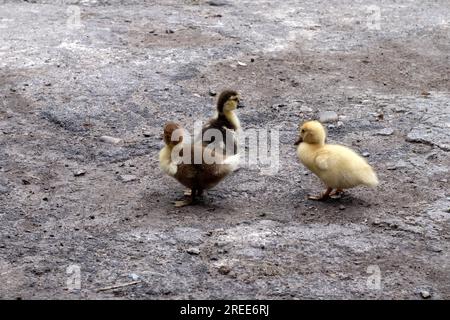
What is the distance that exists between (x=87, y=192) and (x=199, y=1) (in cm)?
511

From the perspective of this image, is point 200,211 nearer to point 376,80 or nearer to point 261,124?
point 261,124

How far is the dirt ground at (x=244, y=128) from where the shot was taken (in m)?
4.46

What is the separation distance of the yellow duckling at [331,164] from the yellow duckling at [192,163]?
53 cm

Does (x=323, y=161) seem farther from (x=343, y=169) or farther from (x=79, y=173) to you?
(x=79, y=173)

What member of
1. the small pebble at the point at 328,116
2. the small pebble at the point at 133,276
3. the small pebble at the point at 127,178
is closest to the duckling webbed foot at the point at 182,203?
the small pebble at the point at 127,178

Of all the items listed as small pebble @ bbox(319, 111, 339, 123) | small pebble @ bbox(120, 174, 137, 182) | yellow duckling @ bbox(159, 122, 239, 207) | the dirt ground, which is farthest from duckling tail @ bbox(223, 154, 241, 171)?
small pebble @ bbox(319, 111, 339, 123)

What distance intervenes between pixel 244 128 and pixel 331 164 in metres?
1.59

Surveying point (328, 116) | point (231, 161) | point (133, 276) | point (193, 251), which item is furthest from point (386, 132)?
point (133, 276)

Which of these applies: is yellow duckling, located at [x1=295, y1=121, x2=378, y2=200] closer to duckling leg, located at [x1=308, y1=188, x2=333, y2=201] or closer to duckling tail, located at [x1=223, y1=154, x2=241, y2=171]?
duckling leg, located at [x1=308, y1=188, x2=333, y2=201]

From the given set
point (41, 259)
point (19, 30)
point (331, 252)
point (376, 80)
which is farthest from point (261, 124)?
point (19, 30)

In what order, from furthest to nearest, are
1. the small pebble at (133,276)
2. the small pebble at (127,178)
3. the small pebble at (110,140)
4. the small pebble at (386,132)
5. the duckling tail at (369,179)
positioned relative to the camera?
the small pebble at (386,132), the small pebble at (110,140), the small pebble at (127,178), the duckling tail at (369,179), the small pebble at (133,276)

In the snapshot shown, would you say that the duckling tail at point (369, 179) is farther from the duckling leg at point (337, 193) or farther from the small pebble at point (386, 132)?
the small pebble at point (386, 132)

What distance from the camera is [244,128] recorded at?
6.66 m

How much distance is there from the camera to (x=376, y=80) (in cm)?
774
